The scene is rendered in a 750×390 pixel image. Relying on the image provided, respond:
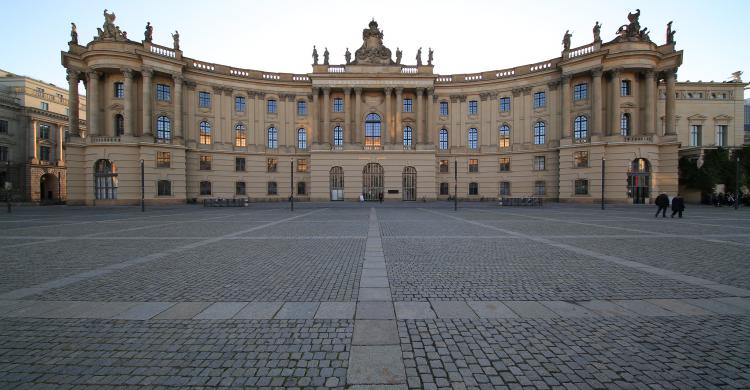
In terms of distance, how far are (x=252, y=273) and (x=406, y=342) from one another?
4.39m

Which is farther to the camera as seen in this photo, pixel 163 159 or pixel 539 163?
pixel 539 163

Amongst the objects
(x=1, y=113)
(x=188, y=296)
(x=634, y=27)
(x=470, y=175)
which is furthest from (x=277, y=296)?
(x=1, y=113)

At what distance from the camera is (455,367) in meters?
3.21

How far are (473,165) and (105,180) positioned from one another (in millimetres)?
47683

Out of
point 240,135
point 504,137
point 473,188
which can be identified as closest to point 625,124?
point 504,137

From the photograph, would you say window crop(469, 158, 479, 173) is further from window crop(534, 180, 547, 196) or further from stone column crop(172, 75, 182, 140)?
stone column crop(172, 75, 182, 140)

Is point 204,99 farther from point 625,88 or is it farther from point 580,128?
point 625,88

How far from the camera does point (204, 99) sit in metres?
42.6

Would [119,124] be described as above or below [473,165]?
above

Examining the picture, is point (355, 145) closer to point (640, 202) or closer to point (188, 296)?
point (640, 202)

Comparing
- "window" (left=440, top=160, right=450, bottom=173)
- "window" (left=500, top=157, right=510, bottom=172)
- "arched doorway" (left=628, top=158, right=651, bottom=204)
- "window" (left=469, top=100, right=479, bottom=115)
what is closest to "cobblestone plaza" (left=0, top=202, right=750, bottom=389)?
"arched doorway" (left=628, top=158, right=651, bottom=204)

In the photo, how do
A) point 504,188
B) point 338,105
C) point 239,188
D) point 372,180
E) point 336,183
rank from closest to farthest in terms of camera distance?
point 336,183 → point 372,180 → point 239,188 → point 504,188 → point 338,105

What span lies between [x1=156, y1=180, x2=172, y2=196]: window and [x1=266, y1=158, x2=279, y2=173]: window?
12.3 metres

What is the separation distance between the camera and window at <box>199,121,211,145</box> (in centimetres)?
4262
